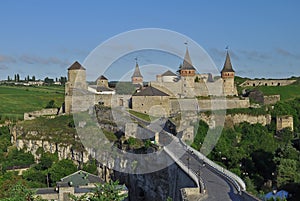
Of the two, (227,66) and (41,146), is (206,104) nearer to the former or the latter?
(227,66)

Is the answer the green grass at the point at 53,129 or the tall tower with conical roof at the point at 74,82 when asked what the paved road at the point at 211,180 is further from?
the tall tower with conical roof at the point at 74,82

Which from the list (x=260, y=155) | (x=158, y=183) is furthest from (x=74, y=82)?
(x=158, y=183)

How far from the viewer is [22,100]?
268 feet

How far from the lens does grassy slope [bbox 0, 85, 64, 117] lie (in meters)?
74.0

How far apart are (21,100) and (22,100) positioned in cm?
16

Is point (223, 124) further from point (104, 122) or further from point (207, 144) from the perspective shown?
point (104, 122)

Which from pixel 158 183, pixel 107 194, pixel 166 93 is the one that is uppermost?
pixel 166 93

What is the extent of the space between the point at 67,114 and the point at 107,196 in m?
38.7

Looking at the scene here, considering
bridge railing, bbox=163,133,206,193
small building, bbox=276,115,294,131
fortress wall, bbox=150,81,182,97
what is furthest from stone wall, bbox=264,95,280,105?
bridge railing, bbox=163,133,206,193

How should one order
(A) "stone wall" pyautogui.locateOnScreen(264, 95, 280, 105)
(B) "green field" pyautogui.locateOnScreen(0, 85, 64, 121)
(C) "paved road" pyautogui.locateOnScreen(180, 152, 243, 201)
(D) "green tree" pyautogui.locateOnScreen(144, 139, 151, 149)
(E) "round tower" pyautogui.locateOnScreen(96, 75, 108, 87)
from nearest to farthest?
1. (C) "paved road" pyautogui.locateOnScreen(180, 152, 243, 201)
2. (D) "green tree" pyautogui.locateOnScreen(144, 139, 151, 149)
3. (E) "round tower" pyautogui.locateOnScreen(96, 75, 108, 87)
4. (A) "stone wall" pyautogui.locateOnScreen(264, 95, 280, 105)
5. (B) "green field" pyautogui.locateOnScreen(0, 85, 64, 121)

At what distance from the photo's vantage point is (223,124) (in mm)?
51750

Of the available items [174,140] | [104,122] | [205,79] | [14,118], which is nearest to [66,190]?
[174,140]

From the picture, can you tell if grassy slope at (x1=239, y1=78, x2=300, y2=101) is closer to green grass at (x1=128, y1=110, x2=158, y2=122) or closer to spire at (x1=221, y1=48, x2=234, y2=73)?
spire at (x1=221, y1=48, x2=234, y2=73)

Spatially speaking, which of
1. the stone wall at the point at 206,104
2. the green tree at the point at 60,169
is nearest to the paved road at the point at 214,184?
the green tree at the point at 60,169
